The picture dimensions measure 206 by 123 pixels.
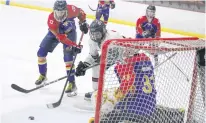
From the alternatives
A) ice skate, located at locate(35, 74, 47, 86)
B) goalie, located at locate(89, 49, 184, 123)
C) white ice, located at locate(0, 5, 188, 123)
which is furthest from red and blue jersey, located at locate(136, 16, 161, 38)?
goalie, located at locate(89, 49, 184, 123)

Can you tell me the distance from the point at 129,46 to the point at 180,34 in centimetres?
333

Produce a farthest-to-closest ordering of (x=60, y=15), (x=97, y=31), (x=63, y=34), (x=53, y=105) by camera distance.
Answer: (x=63, y=34)
(x=60, y=15)
(x=53, y=105)
(x=97, y=31)

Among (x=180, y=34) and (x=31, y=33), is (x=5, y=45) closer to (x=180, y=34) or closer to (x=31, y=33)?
(x=31, y=33)

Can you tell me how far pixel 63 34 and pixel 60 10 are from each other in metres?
0.22

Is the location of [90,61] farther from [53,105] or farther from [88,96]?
[53,105]

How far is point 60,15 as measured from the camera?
10.1 ft

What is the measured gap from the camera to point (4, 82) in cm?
341

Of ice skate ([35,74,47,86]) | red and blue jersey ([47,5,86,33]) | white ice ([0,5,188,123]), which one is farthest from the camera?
ice skate ([35,74,47,86])

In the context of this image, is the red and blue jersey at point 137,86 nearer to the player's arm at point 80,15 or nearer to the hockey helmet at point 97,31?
the hockey helmet at point 97,31

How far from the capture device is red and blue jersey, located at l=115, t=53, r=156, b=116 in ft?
7.02

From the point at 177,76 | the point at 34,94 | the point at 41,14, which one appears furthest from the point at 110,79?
the point at 41,14

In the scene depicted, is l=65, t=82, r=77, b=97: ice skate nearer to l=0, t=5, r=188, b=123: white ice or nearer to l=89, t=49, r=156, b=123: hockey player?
l=0, t=5, r=188, b=123: white ice

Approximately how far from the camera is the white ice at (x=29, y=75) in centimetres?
281

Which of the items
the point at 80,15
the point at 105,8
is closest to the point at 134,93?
the point at 80,15
